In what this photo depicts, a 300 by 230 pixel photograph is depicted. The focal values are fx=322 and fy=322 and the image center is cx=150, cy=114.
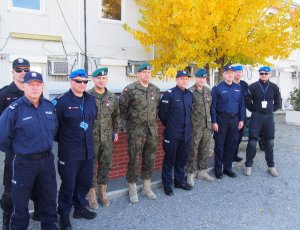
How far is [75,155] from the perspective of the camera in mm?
3576

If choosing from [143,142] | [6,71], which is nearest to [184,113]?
[143,142]

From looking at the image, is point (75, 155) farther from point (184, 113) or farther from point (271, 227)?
point (271, 227)

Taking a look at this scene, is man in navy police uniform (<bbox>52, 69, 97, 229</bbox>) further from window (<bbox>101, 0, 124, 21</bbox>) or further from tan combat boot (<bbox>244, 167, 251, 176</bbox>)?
window (<bbox>101, 0, 124, 21</bbox>)

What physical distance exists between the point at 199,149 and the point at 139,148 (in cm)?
128

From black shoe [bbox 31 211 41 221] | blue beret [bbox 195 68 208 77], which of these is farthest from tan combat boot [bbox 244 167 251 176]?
black shoe [bbox 31 211 41 221]

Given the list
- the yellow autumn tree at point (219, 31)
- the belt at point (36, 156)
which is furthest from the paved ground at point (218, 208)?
the yellow autumn tree at point (219, 31)

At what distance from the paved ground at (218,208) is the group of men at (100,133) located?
17 cm

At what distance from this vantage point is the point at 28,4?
9.83m

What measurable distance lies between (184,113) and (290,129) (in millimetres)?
7857

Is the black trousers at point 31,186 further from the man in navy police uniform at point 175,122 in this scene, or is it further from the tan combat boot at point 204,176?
the tan combat boot at point 204,176

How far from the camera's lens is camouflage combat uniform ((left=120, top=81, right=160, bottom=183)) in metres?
4.36

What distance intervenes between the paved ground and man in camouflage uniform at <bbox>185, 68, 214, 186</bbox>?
1.35 ft

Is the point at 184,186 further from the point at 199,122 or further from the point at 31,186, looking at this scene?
the point at 31,186

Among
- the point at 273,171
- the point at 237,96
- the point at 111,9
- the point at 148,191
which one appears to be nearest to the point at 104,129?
the point at 148,191
